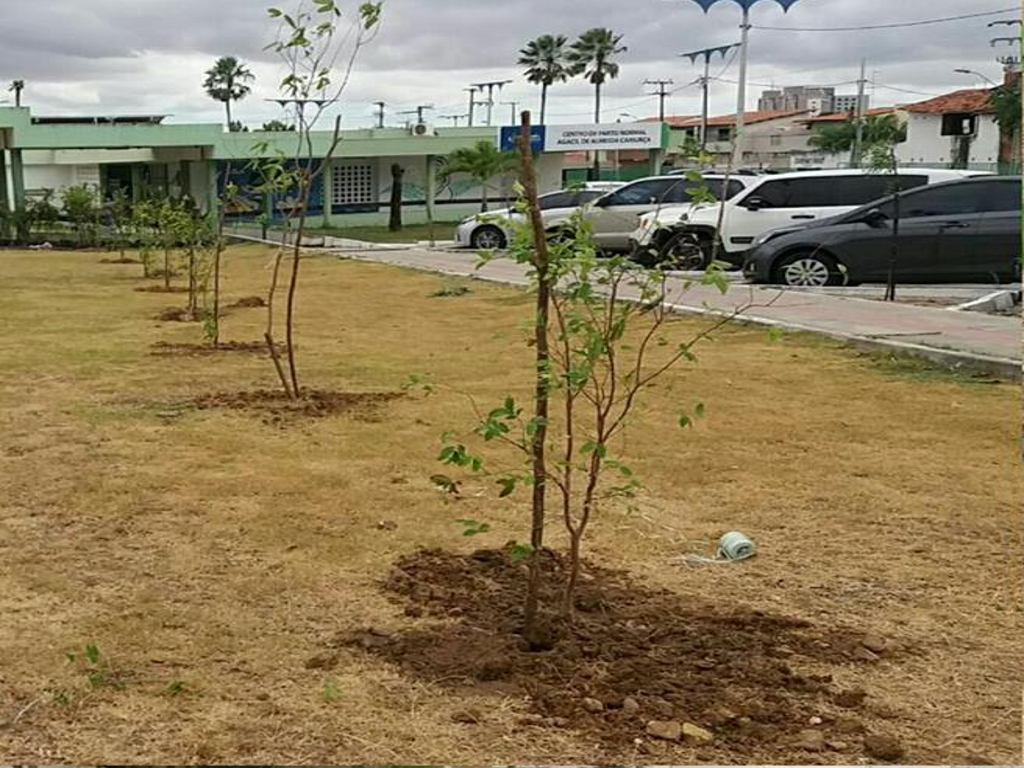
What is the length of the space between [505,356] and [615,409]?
2.69 metres

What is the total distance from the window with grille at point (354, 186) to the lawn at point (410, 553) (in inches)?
1235

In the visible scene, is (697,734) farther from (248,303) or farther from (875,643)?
(248,303)

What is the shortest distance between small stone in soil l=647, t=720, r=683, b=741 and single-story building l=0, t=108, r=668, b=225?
32.8 m

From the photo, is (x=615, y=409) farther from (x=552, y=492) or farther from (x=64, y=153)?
(x=64, y=153)

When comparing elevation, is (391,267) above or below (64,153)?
below

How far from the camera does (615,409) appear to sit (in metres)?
7.50

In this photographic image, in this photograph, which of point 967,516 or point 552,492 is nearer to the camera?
point 967,516

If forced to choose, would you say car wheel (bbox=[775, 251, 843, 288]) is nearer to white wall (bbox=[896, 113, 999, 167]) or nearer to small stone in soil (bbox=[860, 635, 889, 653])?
small stone in soil (bbox=[860, 635, 889, 653])

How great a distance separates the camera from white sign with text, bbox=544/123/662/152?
3922cm

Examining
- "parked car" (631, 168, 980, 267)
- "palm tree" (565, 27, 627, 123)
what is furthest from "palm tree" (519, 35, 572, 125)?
"parked car" (631, 168, 980, 267)

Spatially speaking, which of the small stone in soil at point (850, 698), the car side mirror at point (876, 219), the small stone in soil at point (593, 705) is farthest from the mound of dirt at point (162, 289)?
the small stone in soil at point (850, 698)

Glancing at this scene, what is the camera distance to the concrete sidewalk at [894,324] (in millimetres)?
9031

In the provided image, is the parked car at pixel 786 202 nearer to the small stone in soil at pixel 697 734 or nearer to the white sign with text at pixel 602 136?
the small stone in soil at pixel 697 734

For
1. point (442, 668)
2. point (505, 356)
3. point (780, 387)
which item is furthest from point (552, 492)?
point (505, 356)
